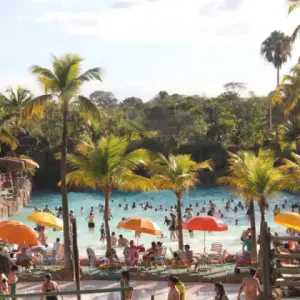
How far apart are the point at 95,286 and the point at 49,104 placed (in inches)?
211

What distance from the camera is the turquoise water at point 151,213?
87.4 feet

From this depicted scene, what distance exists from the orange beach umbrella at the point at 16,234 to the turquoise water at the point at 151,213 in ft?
18.7

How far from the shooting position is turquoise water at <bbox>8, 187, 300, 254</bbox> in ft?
87.4

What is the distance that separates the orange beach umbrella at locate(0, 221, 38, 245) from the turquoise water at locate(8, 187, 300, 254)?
5689mm

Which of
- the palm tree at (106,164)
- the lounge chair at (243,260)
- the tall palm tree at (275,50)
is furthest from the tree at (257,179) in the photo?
the tall palm tree at (275,50)

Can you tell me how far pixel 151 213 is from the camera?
41938mm

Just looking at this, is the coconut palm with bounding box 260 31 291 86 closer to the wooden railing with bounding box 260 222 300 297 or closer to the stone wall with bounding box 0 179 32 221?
the stone wall with bounding box 0 179 32 221

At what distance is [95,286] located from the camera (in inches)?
680

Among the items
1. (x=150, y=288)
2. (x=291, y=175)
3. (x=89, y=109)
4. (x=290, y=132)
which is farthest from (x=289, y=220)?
(x=290, y=132)

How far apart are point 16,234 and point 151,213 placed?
24.2 m

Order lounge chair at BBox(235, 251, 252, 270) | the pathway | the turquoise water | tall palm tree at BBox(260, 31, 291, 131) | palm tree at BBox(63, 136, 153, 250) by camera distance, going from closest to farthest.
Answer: the pathway → lounge chair at BBox(235, 251, 252, 270) → palm tree at BBox(63, 136, 153, 250) → the turquoise water → tall palm tree at BBox(260, 31, 291, 131)

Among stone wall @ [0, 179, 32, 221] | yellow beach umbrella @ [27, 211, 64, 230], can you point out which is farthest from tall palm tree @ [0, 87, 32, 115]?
yellow beach umbrella @ [27, 211, 64, 230]

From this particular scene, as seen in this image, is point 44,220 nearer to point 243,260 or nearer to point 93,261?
point 93,261

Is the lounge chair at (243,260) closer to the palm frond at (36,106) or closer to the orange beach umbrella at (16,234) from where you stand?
the orange beach umbrella at (16,234)
